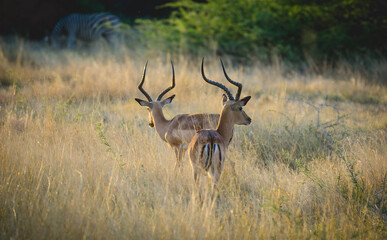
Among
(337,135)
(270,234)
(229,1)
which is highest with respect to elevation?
(229,1)

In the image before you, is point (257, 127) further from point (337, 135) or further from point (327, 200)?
point (327, 200)

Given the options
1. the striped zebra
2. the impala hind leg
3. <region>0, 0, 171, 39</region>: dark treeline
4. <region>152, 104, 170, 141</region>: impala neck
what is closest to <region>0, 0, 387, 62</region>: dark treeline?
<region>0, 0, 171, 39</region>: dark treeline

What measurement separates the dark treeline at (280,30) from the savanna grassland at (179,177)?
4.84 meters

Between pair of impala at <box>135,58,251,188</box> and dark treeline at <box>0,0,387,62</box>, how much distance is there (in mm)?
7863

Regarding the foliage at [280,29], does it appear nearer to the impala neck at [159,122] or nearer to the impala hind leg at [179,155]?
the impala neck at [159,122]

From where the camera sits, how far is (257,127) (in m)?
5.67

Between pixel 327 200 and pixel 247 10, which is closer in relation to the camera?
pixel 327 200

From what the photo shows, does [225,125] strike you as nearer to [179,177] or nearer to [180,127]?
[180,127]

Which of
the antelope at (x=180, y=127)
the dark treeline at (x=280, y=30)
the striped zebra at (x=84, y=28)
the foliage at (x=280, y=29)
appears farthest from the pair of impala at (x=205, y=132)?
the striped zebra at (x=84, y=28)

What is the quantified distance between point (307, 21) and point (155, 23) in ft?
19.7

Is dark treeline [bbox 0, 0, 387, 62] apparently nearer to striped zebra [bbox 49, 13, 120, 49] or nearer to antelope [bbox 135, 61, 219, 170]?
striped zebra [bbox 49, 13, 120, 49]

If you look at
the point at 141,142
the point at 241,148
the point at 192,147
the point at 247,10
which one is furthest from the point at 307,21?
the point at 192,147

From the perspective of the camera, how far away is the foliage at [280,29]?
1183cm

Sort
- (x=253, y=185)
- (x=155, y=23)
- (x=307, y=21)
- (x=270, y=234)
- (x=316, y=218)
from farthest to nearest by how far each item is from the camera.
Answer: (x=155, y=23), (x=307, y=21), (x=253, y=185), (x=316, y=218), (x=270, y=234)
